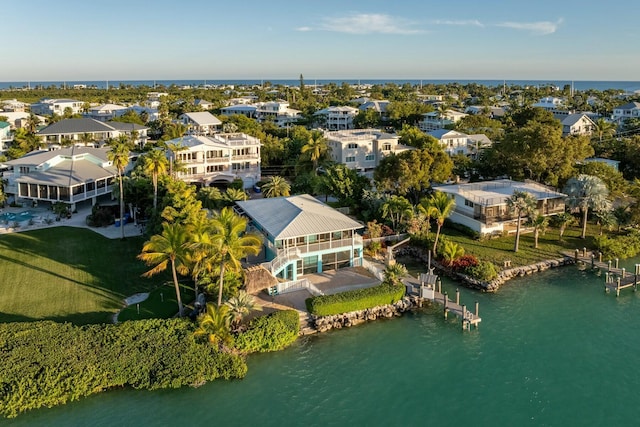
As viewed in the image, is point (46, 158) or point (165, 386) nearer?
point (165, 386)

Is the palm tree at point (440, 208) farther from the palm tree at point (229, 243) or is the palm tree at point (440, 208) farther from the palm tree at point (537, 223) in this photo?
the palm tree at point (229, 243)

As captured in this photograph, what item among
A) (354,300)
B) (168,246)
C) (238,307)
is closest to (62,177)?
(168,246)

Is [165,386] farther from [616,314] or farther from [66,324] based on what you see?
[616,314]

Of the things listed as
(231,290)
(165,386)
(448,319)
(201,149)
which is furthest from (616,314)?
(201,149)

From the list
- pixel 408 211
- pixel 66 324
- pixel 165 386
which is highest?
pixel 408 211

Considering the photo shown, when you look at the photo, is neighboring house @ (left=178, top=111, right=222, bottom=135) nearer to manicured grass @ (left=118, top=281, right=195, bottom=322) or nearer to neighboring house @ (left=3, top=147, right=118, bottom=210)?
neighboring house @ (left=3, top=147, right=118, bottom=210)

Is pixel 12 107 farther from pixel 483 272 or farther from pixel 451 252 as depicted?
pixel 483 272
